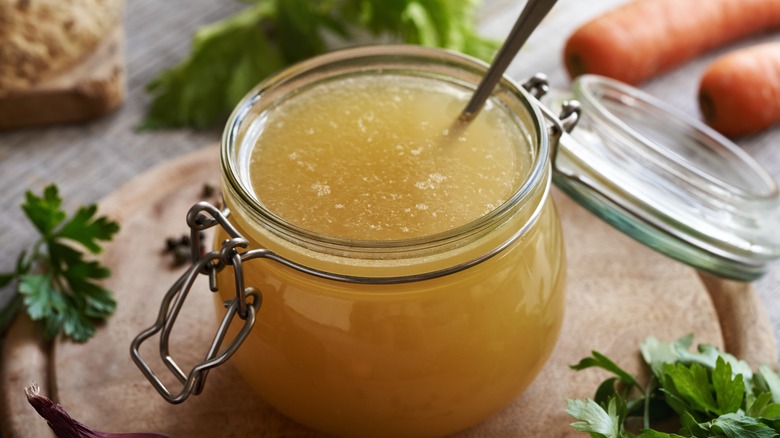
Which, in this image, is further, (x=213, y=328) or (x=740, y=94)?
(x=740, y=94)

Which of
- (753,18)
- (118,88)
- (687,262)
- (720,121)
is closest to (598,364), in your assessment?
(687,262)

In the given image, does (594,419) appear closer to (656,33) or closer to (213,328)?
(213,328)

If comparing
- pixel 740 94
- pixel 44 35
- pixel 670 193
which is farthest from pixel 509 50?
pixel 44 35

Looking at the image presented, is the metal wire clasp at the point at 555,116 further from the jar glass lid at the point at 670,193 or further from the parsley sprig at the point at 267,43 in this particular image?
the parsley sprig at the point at 267,43

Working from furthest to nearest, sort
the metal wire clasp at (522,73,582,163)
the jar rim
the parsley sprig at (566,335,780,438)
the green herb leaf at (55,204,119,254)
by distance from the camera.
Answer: the green herb leaf at (55,204,119,254)
the metal wire clasp at (522,73,582,163)
the parsley sprig at (566,335,780,438)
the jar rim

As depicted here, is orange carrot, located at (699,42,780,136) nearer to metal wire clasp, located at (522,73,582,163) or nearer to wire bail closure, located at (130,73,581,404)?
metal wire clasp, located at (522,73,582,163)

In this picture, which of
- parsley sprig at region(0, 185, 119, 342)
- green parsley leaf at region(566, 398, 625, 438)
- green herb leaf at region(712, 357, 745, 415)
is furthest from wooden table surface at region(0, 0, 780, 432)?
green parsley leaf at region(566, 398, 625, 438)

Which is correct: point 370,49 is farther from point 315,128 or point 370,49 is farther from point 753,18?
point 753,18
